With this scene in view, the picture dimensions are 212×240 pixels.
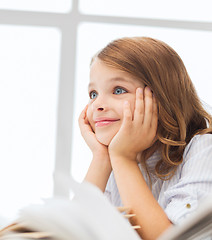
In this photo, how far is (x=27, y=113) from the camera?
228 centimetres

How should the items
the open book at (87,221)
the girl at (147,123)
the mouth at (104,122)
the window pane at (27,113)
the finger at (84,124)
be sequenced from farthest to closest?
the window pane at (27,113), the finger at (84,124), the mouth at (104,122), the girl at (147,123), the open book at (87,221)

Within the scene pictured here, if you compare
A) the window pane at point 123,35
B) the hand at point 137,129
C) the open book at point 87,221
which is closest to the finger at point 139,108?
the hand at point 137,129

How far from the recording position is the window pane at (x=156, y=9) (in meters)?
2.32

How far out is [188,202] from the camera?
70 centimetres

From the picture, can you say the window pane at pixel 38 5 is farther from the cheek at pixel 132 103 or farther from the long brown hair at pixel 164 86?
the cheek at pixel 132 103

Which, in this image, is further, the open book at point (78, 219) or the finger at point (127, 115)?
the finger at point (127, 115)

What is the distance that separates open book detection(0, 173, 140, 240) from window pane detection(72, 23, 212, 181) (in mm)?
1855

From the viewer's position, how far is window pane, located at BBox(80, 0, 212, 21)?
2.32 meters

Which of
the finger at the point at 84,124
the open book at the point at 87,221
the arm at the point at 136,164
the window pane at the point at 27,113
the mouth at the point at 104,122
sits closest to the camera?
the open book at the point at 87,221

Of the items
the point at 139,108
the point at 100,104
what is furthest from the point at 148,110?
the point at 100,104

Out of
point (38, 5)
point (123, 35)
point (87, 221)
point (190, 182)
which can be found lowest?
point (190, 182)

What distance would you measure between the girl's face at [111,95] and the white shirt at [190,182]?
0.65 feet

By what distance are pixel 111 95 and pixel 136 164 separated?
0.20 metres

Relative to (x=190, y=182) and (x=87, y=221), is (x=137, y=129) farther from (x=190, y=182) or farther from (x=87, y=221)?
(x=87, y=221)
